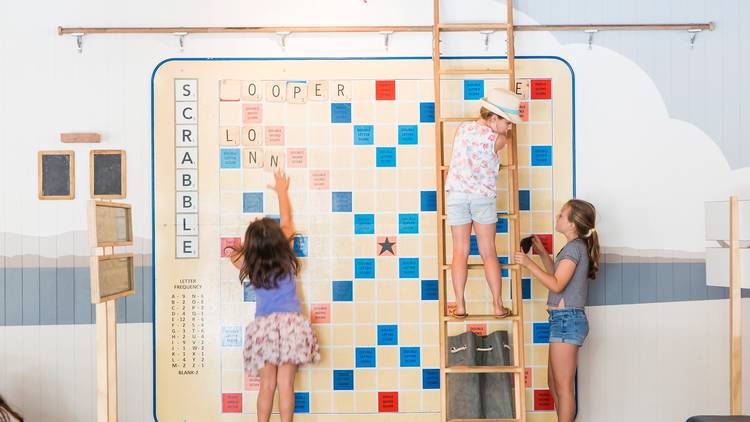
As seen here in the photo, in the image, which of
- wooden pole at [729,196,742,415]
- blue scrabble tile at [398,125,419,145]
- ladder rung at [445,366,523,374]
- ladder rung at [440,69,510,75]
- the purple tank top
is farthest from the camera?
blue scrabble tile at [398,125,419,145]

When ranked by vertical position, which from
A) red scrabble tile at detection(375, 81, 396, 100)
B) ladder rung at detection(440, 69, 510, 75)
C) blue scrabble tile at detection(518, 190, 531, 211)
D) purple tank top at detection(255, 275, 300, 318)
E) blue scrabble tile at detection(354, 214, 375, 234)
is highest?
ladder rung at detection(440, 69, 510, 75)

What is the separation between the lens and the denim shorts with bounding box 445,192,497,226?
12.0 feet

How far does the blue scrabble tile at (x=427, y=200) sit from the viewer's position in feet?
12.9

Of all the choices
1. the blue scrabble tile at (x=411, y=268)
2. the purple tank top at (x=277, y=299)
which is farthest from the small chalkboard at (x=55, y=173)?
the blue scrabble tile at (x=411, y=268)

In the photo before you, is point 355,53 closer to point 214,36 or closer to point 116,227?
point 214,36

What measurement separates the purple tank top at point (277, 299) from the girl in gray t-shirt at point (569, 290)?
127 cm

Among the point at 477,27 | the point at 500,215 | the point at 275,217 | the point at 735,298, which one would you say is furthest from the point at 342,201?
the point at 735,298

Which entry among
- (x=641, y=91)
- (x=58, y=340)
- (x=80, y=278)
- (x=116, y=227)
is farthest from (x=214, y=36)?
(x=641, y=91)

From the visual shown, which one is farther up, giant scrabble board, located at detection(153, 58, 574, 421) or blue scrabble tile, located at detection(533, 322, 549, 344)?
giant scrabble board, located at detection(153, 58, 574, 421)

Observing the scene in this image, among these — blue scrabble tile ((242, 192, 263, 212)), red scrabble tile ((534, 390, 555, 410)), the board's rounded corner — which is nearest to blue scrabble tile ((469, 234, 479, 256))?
red scrabble tile ((534, 390, 555, 410))

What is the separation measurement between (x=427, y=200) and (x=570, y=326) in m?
1.07

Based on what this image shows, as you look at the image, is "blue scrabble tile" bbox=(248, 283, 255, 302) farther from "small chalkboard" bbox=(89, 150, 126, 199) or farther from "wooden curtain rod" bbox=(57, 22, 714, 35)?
"wooden curtain rod" bbox=(57, 22, 714, 35)

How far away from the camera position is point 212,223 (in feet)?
12.8

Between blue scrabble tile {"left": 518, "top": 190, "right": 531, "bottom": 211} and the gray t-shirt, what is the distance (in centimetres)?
38
